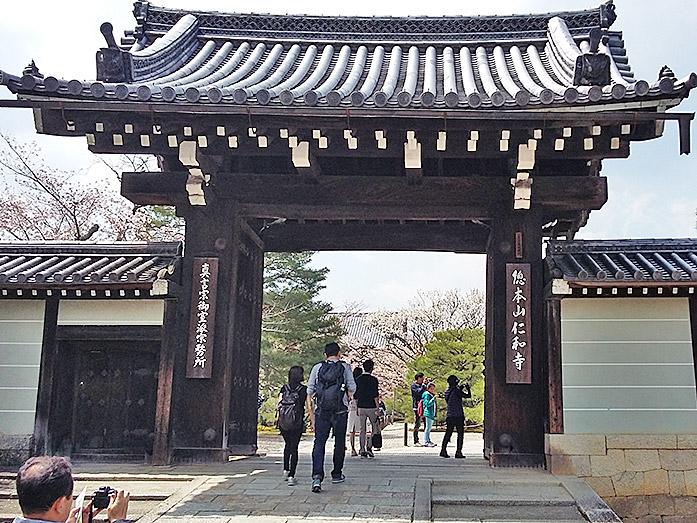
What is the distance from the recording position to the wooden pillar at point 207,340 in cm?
877

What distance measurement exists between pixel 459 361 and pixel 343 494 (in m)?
19.5

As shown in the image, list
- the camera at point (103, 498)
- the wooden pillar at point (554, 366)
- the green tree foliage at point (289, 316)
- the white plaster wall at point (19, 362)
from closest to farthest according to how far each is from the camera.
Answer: the camera at point (103, 498)
the wooden pillar at point (554, 366)
the white plaster wall at point (19, 362)
the green tree foliage at point (289, 316)

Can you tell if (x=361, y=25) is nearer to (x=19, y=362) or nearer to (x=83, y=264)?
(x=83, y=264)

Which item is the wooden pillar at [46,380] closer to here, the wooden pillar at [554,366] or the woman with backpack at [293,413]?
the woman with backpack at [293,413]

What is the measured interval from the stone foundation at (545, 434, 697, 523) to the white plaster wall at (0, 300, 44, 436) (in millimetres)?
6531

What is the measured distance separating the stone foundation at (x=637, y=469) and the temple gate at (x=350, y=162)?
0.43m

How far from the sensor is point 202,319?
898cm

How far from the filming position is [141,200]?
9.33 meters

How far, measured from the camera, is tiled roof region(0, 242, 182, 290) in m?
8.71

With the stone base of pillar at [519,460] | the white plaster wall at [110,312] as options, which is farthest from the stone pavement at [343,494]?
the white plaster wall at [110,312]

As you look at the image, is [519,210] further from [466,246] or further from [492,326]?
[466,246]

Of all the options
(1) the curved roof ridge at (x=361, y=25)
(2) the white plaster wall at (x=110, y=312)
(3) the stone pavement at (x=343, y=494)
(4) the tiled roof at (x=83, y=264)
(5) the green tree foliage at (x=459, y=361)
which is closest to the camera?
(3) the stone pavement at (x=343, y=494)

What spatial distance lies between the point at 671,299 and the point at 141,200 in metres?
6.84

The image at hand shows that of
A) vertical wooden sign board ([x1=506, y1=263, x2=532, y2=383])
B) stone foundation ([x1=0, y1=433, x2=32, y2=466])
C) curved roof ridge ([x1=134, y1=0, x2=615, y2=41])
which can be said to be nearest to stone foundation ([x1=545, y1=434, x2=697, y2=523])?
vertical wooden sign board ([x1=506, y1=263, x2=532, y2=383])
